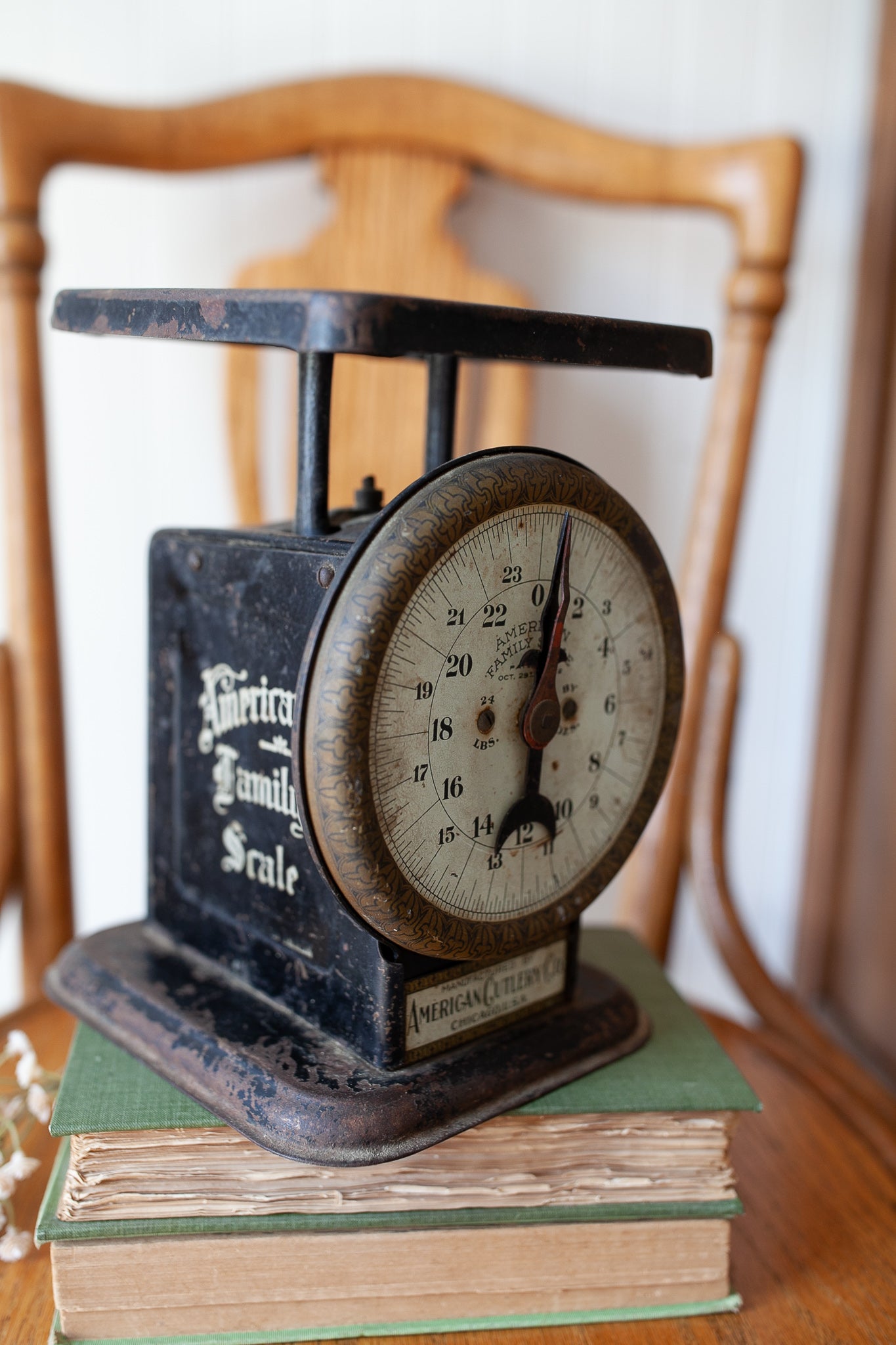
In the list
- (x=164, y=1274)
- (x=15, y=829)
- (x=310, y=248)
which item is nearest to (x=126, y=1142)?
(x=164, y=1274)

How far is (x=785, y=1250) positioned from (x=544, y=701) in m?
0.39

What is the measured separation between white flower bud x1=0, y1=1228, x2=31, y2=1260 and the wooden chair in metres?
0.27

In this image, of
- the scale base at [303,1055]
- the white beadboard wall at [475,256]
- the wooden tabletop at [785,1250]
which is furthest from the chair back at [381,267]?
the scale base at [303,1055]

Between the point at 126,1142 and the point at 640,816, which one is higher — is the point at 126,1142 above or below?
below

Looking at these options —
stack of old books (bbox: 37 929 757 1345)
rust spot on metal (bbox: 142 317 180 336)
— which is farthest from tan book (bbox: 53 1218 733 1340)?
rust spot on metal (bbox: 142 317 180 336)

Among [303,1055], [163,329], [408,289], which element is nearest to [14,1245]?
[303,1055]

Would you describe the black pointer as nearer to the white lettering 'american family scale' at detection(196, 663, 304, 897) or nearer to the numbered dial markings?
the numbered dial markings

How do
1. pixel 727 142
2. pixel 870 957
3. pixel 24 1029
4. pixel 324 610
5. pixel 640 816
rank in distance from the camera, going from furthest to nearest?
pixel 870 957
pixel 727 142
pixel 24 1029
pixel 640 816
pixel 324 610

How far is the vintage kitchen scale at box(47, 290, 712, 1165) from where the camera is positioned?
537 mm

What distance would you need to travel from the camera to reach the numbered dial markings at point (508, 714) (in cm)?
55

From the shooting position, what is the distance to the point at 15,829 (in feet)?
3.46

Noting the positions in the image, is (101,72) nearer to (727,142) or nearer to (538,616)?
(727,142)

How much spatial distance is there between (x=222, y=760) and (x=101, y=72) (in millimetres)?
808

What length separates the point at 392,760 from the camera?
55 cm
